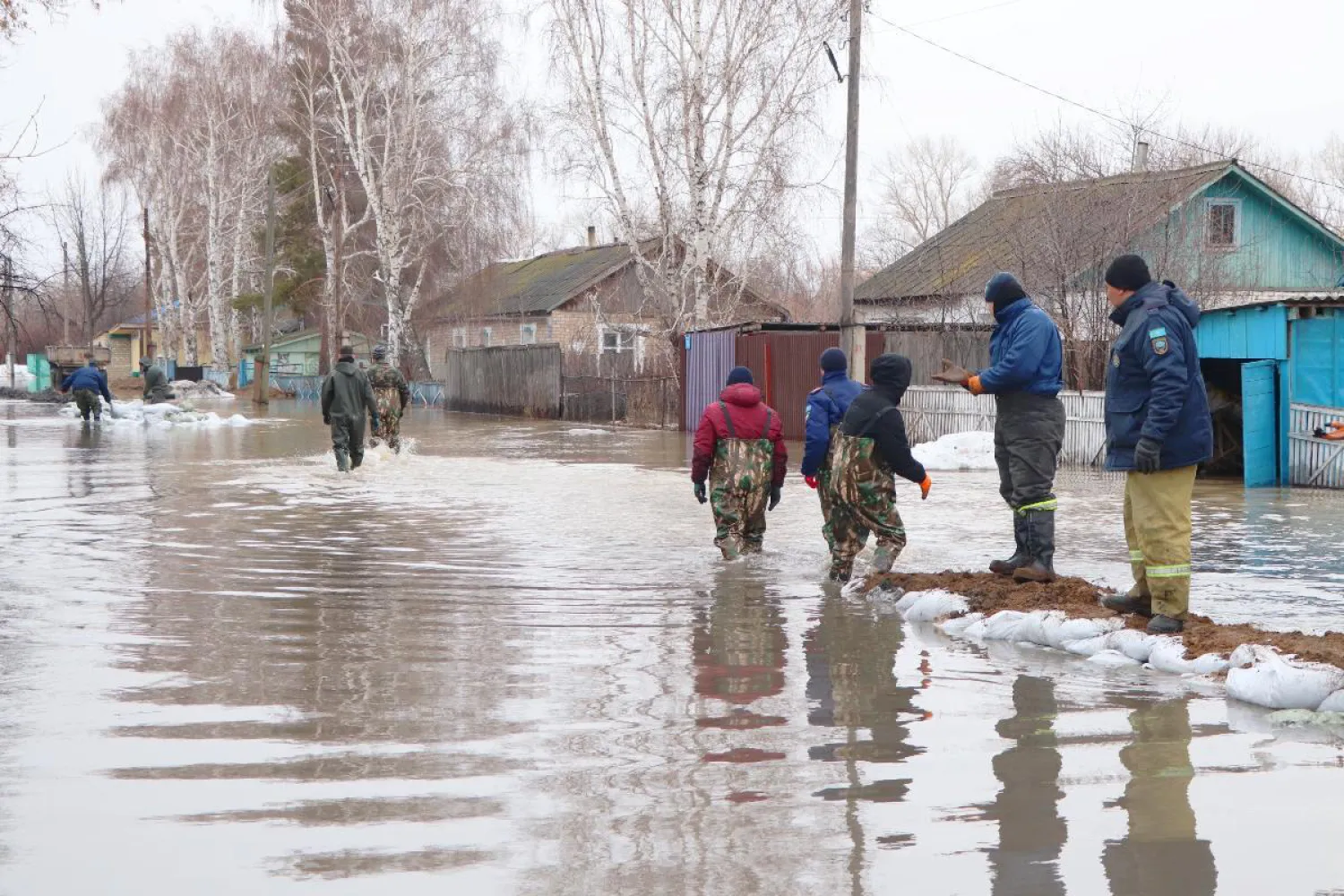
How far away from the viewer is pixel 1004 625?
25.9 ft

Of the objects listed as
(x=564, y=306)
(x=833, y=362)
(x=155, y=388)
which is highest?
(x=564, y=306)

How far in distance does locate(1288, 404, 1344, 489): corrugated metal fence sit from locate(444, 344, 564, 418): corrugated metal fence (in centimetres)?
2558

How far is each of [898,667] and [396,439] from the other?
52.1 feet

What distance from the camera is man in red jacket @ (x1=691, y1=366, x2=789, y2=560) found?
1113 cm

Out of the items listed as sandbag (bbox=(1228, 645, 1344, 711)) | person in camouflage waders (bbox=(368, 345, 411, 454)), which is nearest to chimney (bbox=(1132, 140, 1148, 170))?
person in camouflage waders (bbox=(368, 345, 411, 454))

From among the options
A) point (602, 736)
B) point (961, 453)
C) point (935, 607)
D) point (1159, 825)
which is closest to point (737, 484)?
point (935, 607)

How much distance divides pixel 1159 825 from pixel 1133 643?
9.21 ft

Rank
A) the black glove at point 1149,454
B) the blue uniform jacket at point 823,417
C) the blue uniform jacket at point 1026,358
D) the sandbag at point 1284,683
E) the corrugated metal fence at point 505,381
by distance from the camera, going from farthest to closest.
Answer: the corrugated metal fence at point 505,381 < the blue uniform jacket at point 823,417 < the blue uniform jacket at point 1026,358 < the black glove at point 1149,454 < the sandbag at point 1284,683

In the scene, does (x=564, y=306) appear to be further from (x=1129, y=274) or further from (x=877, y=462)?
(x=1129, y=274)

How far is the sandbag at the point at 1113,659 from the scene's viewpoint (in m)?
7.16

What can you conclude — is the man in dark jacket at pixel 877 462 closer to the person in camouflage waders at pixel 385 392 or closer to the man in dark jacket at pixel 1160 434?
the man in dark jacket at pixel 1160 434

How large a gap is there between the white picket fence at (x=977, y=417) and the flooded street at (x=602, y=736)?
910 cm

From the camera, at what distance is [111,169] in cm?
6391

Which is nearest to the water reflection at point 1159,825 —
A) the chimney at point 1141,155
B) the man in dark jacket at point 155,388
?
the chimney at point 1141,155
